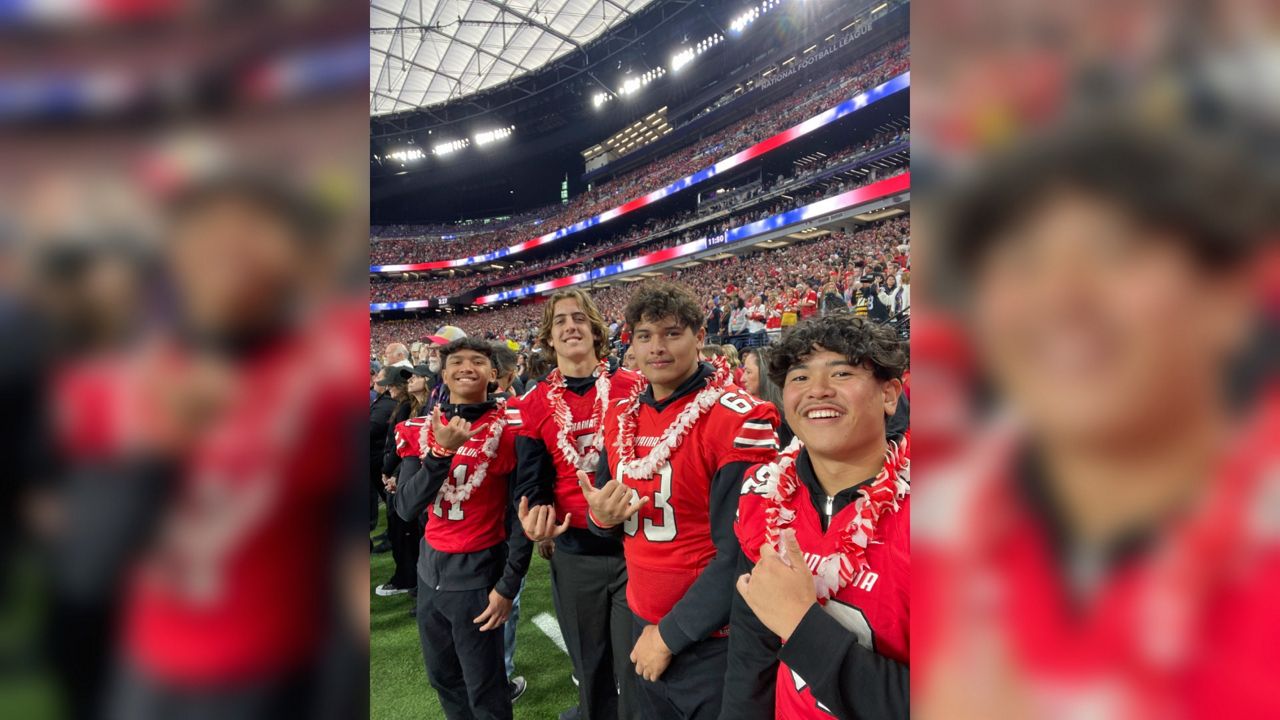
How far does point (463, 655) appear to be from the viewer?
2.40 m

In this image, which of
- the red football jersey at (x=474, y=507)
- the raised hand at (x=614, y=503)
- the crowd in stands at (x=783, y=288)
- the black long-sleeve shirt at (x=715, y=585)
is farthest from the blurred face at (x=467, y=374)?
the black long-sleeve shirt at (x=715, y=585)

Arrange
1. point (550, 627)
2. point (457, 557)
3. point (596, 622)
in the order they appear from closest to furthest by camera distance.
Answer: point (596, 622) → point (457, 557) → point (550, 627)

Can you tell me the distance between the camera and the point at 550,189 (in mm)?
35531

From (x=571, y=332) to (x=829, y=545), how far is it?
1.75m

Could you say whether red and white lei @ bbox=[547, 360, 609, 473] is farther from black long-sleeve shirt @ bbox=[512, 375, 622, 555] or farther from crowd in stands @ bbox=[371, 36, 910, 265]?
crowd in stands @ bbox=[371, 36, 910, 265]

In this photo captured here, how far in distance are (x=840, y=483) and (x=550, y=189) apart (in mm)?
36315

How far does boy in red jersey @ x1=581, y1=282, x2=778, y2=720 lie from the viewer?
1757 millimetres

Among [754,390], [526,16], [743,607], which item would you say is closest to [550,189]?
[526,16]
